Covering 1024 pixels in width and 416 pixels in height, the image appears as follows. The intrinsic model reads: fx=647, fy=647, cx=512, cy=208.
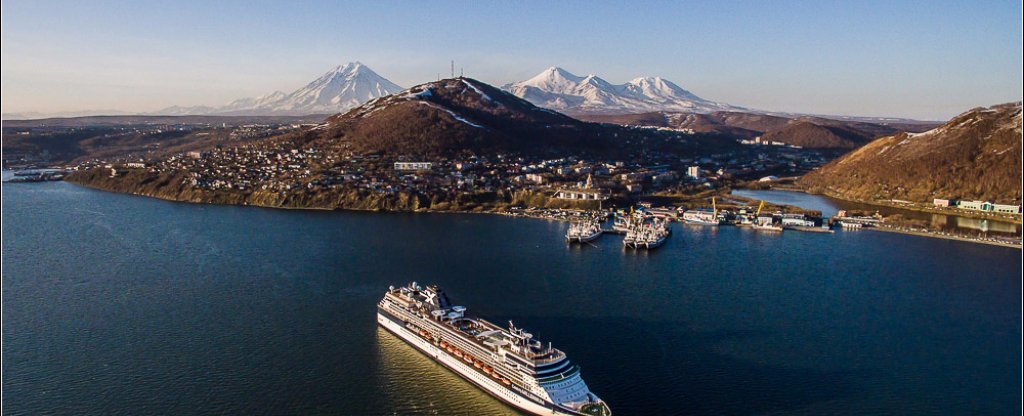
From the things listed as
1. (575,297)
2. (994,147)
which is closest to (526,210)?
(575,297)

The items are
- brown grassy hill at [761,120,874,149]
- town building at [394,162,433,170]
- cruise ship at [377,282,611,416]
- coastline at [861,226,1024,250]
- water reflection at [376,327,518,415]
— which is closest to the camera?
cruise ship at [377,282,611,416]

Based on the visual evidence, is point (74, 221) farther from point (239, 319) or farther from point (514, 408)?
Result: point (514, 408)

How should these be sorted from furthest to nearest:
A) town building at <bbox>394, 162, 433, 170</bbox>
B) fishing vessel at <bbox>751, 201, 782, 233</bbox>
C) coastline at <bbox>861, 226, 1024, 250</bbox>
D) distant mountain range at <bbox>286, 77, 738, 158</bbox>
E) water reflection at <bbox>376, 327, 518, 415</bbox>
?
1. distant mountain range at <bbox>286, 77, 738, 158</bbox>
2. town building at <bbox>394, 162, 433, 170</bbox>
3. fishing vessel at <bbox>751, 201, 782, 233</bbox>
4. coastline at <bbox>861, 226, 1024, 250</bbox>
5. water reflection at <bbox>376, 327, 518, 415</bbox>

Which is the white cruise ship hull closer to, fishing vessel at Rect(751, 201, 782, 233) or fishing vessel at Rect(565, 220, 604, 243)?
fishing vessel at Rect(565, 220, 604, 243)

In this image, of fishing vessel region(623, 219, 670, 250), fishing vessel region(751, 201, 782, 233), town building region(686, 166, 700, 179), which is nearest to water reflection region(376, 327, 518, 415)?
fishing vessel region(623, 219, 670, 250)

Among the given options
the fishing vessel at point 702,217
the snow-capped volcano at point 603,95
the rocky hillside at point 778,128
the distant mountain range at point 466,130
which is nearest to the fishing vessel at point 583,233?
the fishing vessel at point 702,217
